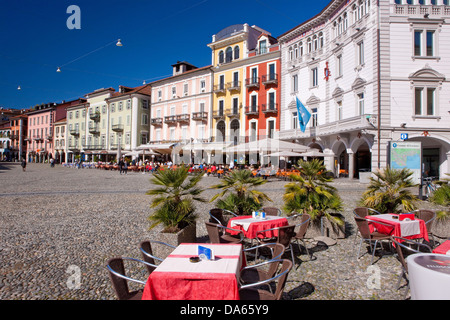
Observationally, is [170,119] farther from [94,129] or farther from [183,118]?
[94,129]

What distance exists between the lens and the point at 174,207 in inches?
202

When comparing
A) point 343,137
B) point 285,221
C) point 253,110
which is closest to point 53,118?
point 253,110

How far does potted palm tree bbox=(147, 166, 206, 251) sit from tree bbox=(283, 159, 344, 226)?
84.4 inches

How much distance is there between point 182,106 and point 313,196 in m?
33.1

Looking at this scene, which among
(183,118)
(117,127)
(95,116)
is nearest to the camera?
(183,118)

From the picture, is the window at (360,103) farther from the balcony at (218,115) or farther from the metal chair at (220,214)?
the metal chair at (220,214)

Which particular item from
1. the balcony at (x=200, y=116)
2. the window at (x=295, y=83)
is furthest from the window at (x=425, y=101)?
the balcony at (x=200, y=116)

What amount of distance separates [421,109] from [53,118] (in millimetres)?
65599

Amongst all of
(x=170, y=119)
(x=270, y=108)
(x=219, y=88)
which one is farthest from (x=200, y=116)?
(x=270, y=108)

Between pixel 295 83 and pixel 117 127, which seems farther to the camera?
pixel 117 127

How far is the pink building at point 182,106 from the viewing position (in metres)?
34.9

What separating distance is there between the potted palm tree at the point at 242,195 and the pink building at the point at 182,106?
1022 inches

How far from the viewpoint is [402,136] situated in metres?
17.9

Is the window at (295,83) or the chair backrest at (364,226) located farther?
the window at (295,83)
